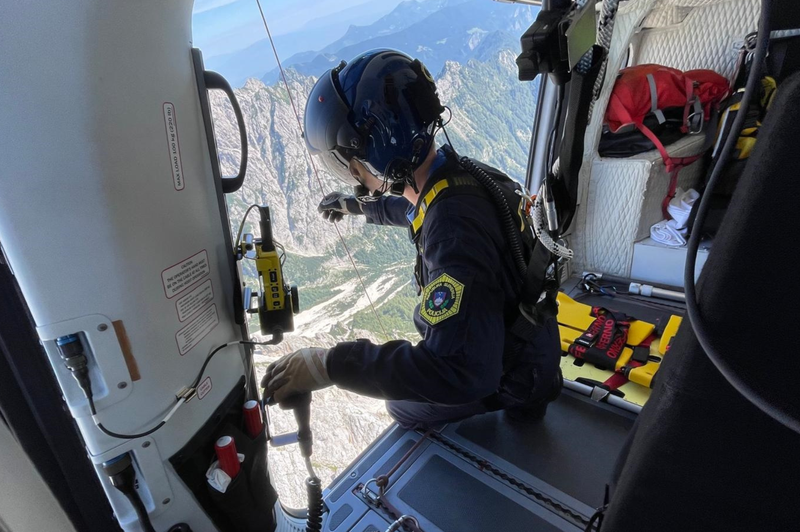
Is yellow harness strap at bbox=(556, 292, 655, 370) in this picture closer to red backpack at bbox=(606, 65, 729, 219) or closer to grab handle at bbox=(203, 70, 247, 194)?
red backpack at bbox=(606, 65, 729, 219)

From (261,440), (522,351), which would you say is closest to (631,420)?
(522,351)

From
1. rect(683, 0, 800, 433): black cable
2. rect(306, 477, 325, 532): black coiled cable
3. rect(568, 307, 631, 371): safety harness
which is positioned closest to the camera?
rect(683, 0, 800, 433): black cable

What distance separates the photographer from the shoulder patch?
3.95ft

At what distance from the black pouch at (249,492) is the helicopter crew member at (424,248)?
158mm

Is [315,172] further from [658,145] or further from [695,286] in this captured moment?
[658,145]

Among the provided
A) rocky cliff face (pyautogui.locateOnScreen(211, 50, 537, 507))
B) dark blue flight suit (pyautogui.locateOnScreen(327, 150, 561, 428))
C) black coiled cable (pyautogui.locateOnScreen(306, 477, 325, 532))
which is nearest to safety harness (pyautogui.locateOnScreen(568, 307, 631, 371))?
rocky cliff face (pyautogui.locateOnScreen(211, 50, 537, 507))

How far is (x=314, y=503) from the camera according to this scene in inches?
60.0

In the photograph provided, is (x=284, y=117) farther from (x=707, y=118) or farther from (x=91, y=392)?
(x=707, y=118)

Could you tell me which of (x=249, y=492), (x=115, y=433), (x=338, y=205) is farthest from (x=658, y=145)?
(x=115, y=433)

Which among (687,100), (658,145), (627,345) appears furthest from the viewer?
(687,100)

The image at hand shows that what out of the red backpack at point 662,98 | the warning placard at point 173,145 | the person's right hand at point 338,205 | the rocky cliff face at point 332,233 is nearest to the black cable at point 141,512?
the rocky cliff face at point 332,233

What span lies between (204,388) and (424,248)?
0.78m

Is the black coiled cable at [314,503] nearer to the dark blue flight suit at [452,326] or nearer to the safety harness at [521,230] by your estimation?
the dark blue flight suit at [452,326]

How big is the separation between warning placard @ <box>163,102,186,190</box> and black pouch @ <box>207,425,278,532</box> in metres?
0.73
